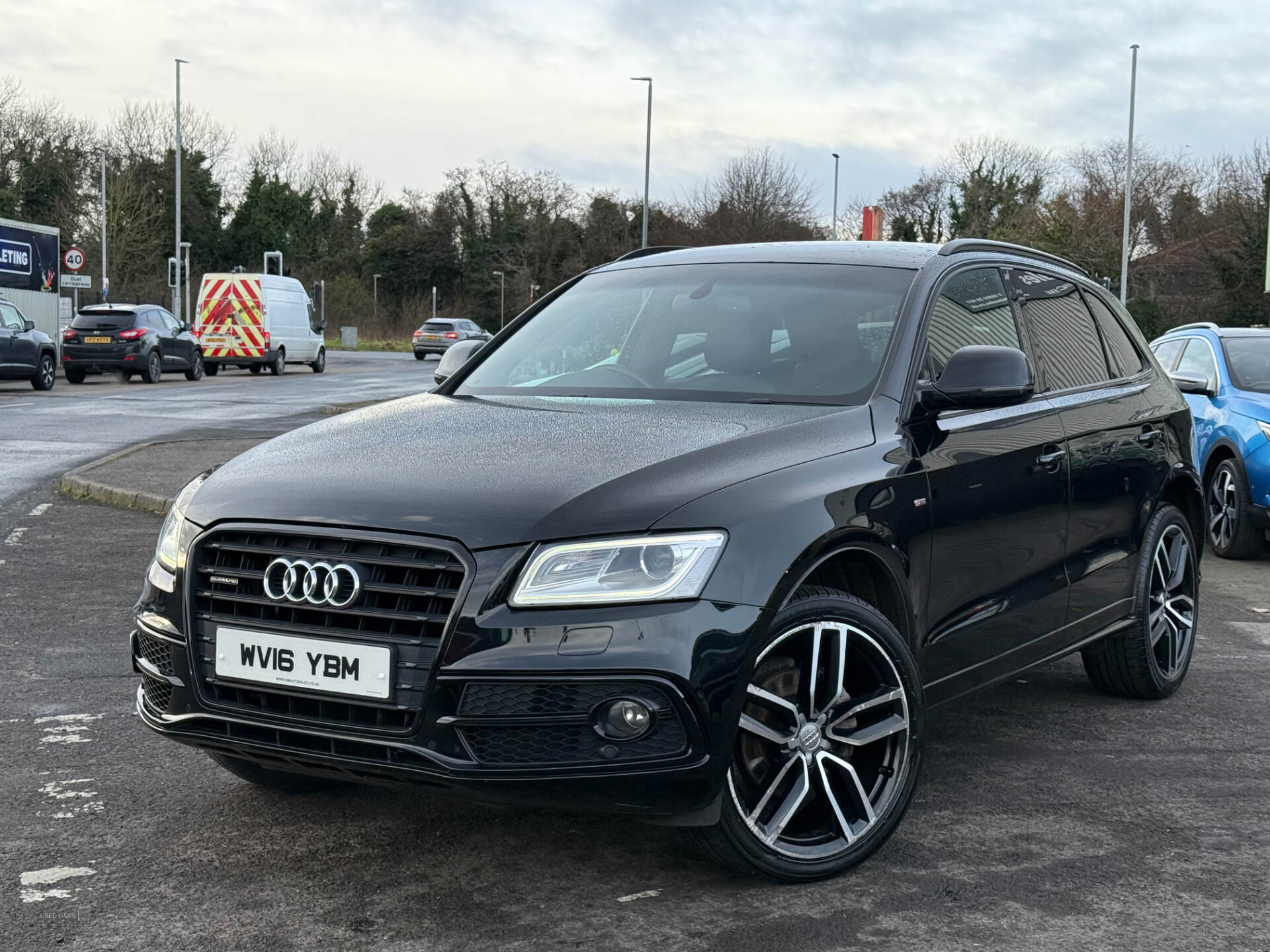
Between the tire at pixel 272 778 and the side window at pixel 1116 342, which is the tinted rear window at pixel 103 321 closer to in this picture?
the side window at pixel 1116 342

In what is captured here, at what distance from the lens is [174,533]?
12.6 ft

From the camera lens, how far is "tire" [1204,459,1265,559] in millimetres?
9773

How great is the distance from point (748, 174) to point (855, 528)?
56.3 m

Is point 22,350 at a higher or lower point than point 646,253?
lower

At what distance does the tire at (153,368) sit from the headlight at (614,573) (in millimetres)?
29912

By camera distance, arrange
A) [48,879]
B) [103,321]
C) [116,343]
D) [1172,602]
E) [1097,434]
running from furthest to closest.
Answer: [103,321] < [116,343] < [1172,602] < [1097,434] < [48,879]

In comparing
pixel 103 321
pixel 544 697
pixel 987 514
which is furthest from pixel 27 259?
pixel 544 697

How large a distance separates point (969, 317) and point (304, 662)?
252 centimetres

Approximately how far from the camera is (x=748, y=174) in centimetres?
5856

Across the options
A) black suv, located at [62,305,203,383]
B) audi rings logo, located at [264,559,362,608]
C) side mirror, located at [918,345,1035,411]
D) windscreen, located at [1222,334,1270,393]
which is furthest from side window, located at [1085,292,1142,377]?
black suv, located at [62,305,203,383]

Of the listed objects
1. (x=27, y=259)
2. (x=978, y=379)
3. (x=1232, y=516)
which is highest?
(x=27, y=259)

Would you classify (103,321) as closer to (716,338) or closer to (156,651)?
(716,338)

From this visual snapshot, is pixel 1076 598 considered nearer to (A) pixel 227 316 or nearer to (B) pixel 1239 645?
(B) pixel 1239 645

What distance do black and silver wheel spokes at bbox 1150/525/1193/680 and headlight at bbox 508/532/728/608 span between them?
3.05m
